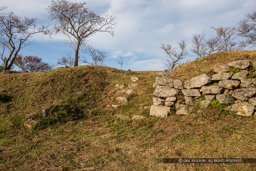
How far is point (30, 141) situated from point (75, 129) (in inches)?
50.2

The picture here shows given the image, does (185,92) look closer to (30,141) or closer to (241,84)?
(241,84)

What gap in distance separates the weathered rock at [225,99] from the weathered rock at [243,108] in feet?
0.61

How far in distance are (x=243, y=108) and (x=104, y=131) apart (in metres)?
4.45

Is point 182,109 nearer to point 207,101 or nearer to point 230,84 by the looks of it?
point 207,101

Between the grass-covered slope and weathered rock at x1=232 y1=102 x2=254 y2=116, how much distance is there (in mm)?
180

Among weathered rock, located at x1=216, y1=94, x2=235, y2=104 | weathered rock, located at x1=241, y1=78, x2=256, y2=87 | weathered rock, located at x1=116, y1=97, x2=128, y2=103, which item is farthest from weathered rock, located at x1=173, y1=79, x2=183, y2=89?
weathered rock, located at x1=116, y1=97, x2=128, y2=103

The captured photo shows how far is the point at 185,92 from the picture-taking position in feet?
17.7

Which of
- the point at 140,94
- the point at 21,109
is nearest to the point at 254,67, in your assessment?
the point at 140,94

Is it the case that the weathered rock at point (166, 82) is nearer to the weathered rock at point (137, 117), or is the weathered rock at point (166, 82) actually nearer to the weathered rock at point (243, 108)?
the weathered rock at point (137, 117)

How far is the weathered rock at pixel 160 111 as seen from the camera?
16.9 ft

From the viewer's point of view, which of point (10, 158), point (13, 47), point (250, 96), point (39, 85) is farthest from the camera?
point (13, 47)

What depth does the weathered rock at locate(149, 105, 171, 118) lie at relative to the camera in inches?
203

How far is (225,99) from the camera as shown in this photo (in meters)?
4.72

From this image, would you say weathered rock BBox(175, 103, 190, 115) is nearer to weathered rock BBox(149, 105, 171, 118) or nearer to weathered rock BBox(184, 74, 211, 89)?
weathered rock BBox(149, 105, 171, 118)
